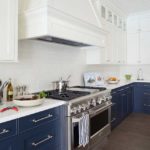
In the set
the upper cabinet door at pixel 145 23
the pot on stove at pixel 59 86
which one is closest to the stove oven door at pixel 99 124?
the pot on stove at pixel 59 86

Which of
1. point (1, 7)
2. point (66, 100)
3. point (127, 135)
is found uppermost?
point (1, 7)

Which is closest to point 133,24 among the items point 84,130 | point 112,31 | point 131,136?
point 112,31

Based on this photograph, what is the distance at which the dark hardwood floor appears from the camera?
294 cm

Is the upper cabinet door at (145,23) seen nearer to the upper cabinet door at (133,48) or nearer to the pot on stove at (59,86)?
the upper cabinet door at (133,48)

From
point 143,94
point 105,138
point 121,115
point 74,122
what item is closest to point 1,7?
point 74,122

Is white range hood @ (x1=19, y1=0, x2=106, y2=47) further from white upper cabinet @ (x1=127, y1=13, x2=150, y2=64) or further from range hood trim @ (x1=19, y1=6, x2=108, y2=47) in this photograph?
white upper cabinet @ (x1=127, y1=13, x2=150, y2=64)

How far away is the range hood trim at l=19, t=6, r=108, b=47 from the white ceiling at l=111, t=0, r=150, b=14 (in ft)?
6.74

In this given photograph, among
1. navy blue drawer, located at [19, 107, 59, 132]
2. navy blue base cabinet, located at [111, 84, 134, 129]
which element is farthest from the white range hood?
navy blue base cabinet, located at [111, 84, 134, 129]

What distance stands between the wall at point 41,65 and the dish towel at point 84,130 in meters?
0.82

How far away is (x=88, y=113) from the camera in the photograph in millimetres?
2523

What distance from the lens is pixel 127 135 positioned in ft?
11.2

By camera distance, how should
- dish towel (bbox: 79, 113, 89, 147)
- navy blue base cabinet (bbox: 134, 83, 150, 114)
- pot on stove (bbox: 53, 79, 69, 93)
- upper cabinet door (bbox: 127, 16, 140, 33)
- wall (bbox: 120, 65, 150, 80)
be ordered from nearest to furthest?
dish towel (bbox: 79, 113, 89, 147)
pot on stove (bbox: 53, 79, 69, 93)
navy blue base cabinet (bbox: 134, 83, 150, 114)
upper cabinet door (bbox: 127, 16, 140, 33)
wall (bbox: 120, 65, 150, 80)

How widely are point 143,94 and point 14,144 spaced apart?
406 centimetres

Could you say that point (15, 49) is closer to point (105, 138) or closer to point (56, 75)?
point (56, 75)
